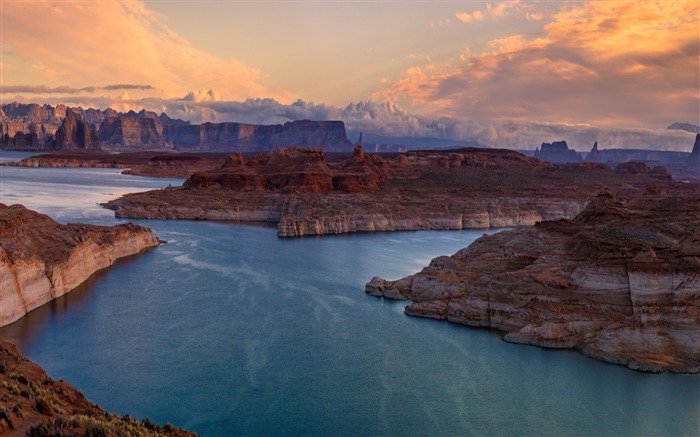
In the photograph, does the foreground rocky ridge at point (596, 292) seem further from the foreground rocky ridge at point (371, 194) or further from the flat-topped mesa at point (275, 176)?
the flat-topped mesa at point (275, 176)

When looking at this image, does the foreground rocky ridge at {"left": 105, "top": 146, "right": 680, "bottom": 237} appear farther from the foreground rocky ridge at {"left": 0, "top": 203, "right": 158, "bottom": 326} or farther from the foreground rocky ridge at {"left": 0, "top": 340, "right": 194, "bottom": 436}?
the foreground rocky ridge at {"left": 0, "top": 340, "right": 194, "bottom": 436}

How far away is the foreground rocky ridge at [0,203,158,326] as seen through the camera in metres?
37.0

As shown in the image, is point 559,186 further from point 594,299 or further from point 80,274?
point 80,274

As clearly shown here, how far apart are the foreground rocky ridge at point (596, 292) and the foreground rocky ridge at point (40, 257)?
25.7 metres

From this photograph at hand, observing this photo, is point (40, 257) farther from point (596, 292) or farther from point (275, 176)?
point (275, 176)

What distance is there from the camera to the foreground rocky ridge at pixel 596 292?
1339 inches

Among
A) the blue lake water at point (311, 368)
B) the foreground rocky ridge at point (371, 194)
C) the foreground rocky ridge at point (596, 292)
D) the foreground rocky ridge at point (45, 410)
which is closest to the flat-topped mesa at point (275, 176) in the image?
the foreground rocky ridge at point (371, 194)

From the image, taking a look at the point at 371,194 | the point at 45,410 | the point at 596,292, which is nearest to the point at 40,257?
the point at 45,410

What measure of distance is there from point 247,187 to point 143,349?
87.4 metres

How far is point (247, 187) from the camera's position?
392 ft

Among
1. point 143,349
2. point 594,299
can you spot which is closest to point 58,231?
point 143,349

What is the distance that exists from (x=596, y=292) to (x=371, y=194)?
81.3 m

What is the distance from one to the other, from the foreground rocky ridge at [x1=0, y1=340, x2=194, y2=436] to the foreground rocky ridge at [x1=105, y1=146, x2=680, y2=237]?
61303 mm

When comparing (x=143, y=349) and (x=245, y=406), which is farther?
(x=143, y=349)
